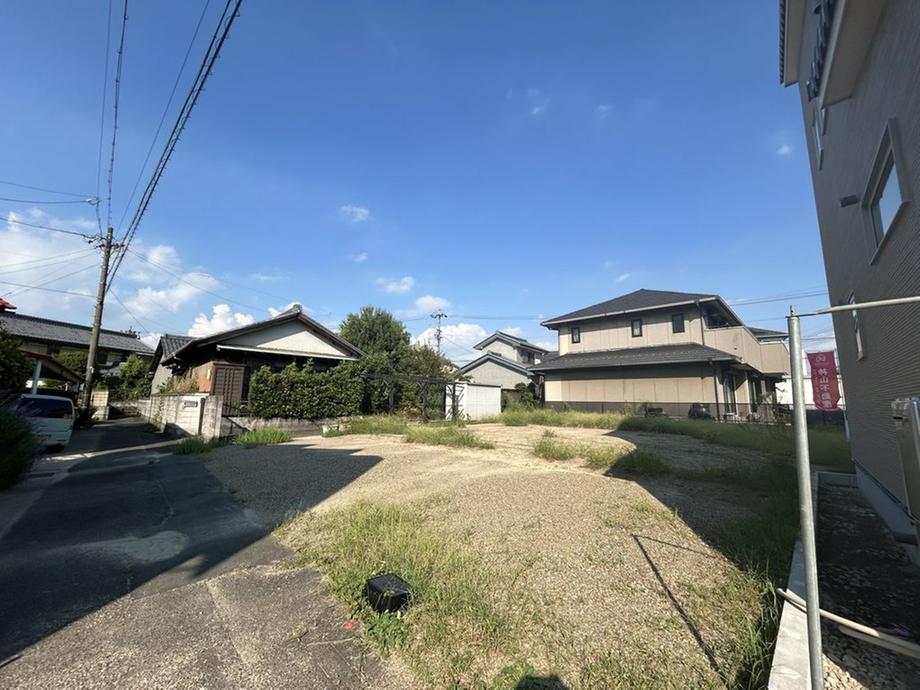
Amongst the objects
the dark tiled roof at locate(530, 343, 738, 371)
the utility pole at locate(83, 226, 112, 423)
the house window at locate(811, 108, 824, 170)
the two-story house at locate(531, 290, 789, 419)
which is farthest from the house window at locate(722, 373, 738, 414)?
the utility pole at locate(83, 226, 112, 423)

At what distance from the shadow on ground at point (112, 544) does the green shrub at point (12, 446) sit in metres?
0.29

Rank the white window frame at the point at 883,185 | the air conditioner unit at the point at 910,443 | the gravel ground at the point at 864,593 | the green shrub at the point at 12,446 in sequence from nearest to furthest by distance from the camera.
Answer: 1. the air conditioner unit at the point at 910,443
2. the gravel ground at the point at 864,593
3. the white window frame at the point at 883,185
4. the green shrub at the point at 12,446

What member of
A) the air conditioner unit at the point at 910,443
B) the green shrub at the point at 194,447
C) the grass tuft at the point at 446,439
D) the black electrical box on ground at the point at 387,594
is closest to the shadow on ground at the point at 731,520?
the air conditioner unit at the point at 910,443

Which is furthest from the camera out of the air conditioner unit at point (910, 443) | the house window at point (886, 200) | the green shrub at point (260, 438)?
the green shrub at point (260, 438)

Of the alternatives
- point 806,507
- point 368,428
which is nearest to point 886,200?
point 806,507

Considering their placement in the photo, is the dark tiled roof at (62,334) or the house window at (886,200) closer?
the house window at (886,200)

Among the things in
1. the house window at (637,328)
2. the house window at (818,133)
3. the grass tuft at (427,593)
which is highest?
the house window at (818,133)

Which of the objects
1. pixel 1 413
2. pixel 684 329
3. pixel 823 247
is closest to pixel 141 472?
pixel 1 413

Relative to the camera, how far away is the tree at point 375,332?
23.8m

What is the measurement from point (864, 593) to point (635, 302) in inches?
778

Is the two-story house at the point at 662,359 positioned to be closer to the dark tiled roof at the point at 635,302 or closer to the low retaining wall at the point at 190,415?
the dark tiled roof at the point at 635,302

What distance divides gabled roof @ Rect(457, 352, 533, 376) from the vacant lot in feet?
65.4

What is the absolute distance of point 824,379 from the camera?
1614 centimetres

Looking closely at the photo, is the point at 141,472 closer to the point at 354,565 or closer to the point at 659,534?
the point at 354,565
